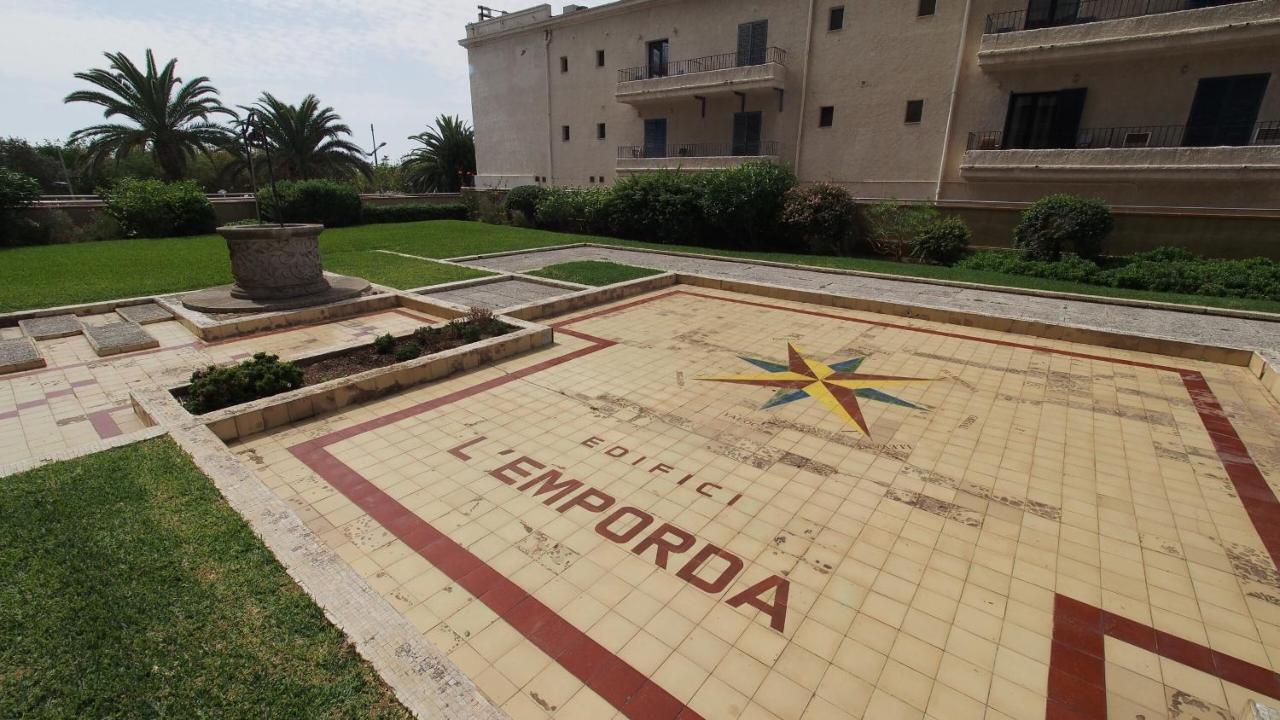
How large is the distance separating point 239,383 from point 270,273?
216 inches

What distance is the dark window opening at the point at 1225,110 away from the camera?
629 inches

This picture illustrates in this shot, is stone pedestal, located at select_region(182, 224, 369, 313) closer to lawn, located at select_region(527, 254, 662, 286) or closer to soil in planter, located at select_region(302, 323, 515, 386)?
soil in planter, located at select_region(302, 323, 515, 386)

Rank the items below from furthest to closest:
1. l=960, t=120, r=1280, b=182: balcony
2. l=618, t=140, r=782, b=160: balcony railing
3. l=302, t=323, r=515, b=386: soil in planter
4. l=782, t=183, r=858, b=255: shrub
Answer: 1. l=618, t=140, r=782, b=160: balcony railing
2. l=782, t=183, r=858, b=255: shrub
3. l=960, t=120, r=1280, b=182: balcony
4. l=302, t=323, r=515, b=386: soil in planter

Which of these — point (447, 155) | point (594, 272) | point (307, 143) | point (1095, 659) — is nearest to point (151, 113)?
point (307, 143)

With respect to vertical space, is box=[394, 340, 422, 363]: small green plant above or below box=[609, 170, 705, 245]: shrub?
below

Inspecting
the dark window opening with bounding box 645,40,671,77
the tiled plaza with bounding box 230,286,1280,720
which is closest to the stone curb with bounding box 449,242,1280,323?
the tiled plaza with bounding box 230,286,1280,720

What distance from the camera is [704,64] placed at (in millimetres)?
25922

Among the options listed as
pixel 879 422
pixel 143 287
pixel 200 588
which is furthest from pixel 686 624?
pixel 143 287

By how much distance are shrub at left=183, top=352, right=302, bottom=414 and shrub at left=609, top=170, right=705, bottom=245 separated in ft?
54.2

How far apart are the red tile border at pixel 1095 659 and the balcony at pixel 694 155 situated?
21.4 m

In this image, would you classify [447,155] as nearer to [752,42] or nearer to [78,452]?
[752,42]

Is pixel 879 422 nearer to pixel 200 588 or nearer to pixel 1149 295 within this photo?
pixel 200 588

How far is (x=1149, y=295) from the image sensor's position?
12.7 meters

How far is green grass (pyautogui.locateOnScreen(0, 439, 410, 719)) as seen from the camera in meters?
2.70
